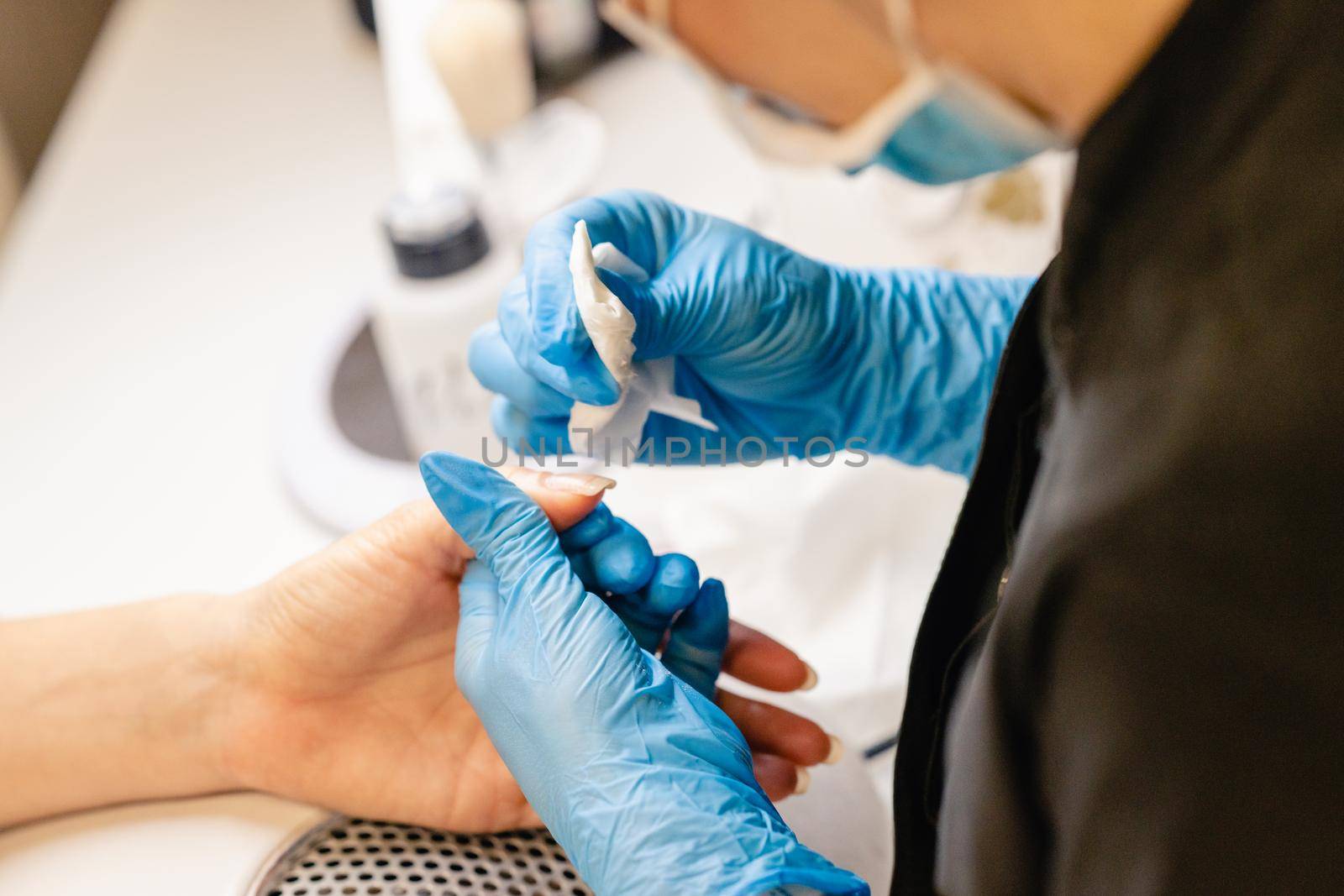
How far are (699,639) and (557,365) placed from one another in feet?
0.57

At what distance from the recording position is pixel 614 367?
58 cm

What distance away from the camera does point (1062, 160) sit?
2.96 feet

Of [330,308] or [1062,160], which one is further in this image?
[330,308]

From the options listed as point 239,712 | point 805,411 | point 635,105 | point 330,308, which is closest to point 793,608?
point 805,411

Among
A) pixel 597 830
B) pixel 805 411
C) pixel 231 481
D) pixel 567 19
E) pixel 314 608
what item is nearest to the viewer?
pixel 597 830

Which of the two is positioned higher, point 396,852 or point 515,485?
point 515,485

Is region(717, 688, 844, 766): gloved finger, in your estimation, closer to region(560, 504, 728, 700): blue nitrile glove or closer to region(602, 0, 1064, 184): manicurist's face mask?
region(560, 504, 728, 700): blue nitrile glove

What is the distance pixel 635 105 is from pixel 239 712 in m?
0.80

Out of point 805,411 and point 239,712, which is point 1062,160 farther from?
point 239,712

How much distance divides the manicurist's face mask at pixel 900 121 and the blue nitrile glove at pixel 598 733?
24 cm

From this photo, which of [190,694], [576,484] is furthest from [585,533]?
[190,694]

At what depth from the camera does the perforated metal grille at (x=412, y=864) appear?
1.91 feet

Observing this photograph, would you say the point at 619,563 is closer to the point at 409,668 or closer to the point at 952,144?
the point at 409,668

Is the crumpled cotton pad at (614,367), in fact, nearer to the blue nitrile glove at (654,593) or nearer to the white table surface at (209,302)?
the blue nitrile glove at (654,593)
